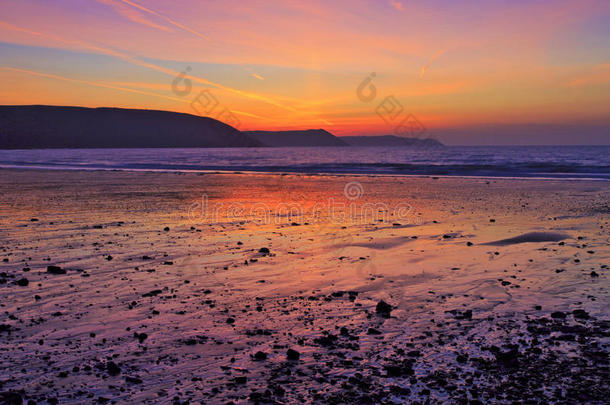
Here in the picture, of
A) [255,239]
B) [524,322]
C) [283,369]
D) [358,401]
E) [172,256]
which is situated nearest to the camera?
[358,401]

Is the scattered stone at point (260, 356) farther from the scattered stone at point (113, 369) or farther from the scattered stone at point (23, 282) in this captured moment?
the scattered stone at point (23, 282)

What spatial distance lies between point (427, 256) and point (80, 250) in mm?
8244

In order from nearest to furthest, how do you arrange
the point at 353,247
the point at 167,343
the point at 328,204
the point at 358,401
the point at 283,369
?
1. the point at 358,401
2. the point at 283,369
3. the point at 167,343
4. the point at 353,247
5. the point at 328,204

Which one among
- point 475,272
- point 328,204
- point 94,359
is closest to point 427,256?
point 475,272

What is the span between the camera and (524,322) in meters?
6.62

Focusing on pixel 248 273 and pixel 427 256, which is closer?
pixel 248 273

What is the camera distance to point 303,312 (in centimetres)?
699

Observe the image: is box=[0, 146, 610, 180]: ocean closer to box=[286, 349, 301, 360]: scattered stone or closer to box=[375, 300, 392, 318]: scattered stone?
box=[375, 300, 392, 318]: scattered stone

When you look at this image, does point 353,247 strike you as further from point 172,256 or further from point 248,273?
point 172,256

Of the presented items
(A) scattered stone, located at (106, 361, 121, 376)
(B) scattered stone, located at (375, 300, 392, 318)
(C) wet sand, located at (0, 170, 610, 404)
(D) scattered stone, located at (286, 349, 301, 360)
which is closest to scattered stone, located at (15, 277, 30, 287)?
(C) wet sand, located at (0, 170, 610, 404)
